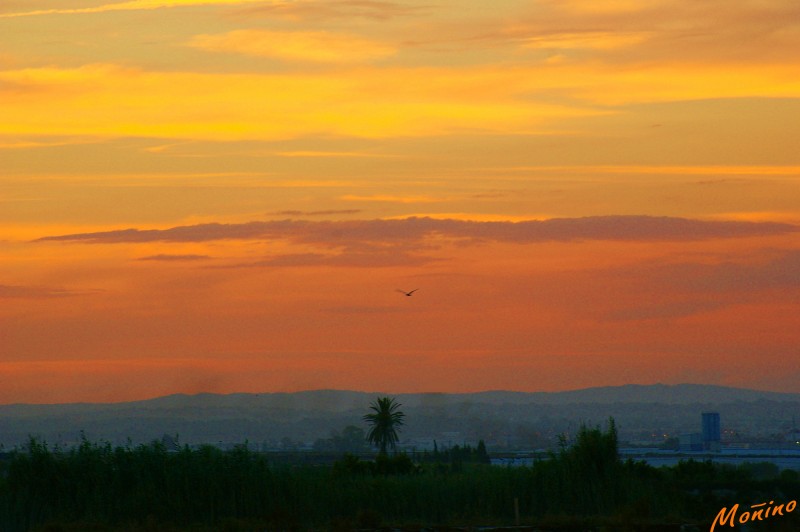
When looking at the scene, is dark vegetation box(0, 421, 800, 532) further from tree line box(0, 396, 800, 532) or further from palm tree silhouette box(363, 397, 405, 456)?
palm tree silhouette box(363, 397, 405, 456)

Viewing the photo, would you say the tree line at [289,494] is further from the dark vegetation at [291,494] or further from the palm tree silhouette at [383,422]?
the palm tree silhouette at [383,422]

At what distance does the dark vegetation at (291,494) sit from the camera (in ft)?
189

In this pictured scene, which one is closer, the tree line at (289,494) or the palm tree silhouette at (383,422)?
the tree line at (289,494)

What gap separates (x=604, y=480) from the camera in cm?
6212

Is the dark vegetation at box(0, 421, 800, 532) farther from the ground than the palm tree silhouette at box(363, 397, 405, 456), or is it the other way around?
the palm tree silhouette at box(363, 397, 405, 456)

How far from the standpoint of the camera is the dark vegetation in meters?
57.5

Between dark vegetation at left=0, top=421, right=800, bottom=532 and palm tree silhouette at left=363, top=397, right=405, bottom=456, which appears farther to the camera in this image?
palm tree silhouette at left=363, top=397, right=405, bottom=456

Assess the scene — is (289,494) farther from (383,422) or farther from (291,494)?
(383,422)

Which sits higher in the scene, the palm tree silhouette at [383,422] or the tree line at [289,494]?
the palm tree silhouette at [383,422]

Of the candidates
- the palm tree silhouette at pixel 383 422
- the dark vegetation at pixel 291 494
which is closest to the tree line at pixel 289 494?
the dark vegetation at pixel 291 494

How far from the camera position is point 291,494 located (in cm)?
6028

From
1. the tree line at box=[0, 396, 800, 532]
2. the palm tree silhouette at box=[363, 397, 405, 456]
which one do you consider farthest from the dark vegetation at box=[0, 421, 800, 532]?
the palm tree silhouette at box=[363, 397, 405, 456]

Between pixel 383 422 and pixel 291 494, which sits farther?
pixel 383 422

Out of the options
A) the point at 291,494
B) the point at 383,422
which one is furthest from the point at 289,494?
the point at 383,422
